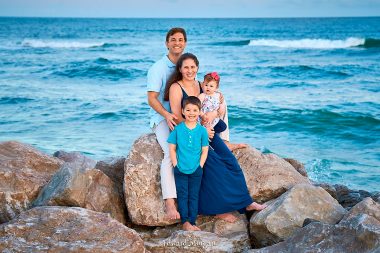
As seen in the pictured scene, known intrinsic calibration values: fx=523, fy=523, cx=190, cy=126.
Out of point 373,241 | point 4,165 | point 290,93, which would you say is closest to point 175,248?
point 373,241

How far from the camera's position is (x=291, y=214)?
5.04 m

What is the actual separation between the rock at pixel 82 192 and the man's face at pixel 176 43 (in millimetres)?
1601

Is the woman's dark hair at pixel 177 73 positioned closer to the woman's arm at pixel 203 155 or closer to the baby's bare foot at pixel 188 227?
the woman's arm at pixel 203 155

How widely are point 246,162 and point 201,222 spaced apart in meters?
0.89

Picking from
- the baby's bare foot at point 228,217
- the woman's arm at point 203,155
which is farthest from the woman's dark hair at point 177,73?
the baby's bare foot at point 228,217

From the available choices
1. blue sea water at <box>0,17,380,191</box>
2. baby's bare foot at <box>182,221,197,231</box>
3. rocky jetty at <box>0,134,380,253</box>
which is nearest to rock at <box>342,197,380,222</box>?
rocky jetty at <box>0,134,380,253</box>

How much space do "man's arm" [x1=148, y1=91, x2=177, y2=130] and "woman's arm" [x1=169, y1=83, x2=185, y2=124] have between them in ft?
0.29

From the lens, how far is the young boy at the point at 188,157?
532 cm

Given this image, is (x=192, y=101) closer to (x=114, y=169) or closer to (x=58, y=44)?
(x=114, y=169)

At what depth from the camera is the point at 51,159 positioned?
6.45m

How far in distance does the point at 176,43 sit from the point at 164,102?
682mm

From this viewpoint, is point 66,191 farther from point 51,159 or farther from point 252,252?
point 252,252

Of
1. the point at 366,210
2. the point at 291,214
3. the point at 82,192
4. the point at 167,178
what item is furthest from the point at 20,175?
the point at 366,210

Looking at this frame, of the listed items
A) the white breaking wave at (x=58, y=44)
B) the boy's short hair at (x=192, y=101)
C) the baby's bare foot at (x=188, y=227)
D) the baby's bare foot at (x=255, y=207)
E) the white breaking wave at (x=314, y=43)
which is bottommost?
the white breaking wave at (x=314, y=43)
